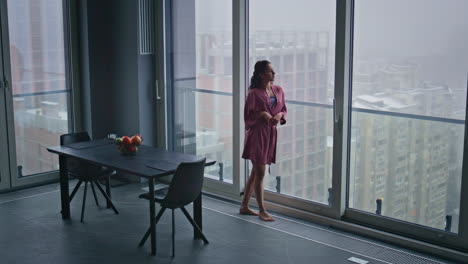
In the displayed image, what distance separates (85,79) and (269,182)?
269 cm

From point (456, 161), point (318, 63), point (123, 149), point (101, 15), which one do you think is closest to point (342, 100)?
point (318, 63)

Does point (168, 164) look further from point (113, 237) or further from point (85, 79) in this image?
point (85, 79)

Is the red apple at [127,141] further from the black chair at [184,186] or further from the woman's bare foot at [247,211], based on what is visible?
the woman's bare foot at [247,211]

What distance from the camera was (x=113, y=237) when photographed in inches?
209

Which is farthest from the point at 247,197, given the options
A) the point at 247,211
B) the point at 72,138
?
the point at 72,138

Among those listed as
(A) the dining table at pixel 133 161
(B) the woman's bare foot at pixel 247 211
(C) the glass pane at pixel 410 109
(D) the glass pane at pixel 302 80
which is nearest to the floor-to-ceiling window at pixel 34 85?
(A) the dining table at pixel 133 161

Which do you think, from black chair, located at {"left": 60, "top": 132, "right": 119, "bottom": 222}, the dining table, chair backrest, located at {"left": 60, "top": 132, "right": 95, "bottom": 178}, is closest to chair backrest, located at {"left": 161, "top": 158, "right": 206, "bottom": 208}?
the dining table

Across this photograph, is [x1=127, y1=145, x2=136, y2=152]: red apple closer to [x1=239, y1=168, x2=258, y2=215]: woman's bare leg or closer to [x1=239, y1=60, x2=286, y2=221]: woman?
[x1=239, y1=60, x2=286, y2=221]: woman

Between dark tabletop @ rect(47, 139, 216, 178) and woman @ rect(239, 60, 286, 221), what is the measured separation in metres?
0.63

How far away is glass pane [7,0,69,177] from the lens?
6738 millimetres

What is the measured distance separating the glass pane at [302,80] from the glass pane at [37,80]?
8.21 ft

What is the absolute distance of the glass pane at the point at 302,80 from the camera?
18.1 feet

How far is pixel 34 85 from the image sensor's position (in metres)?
6.94

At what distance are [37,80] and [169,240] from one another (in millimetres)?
2890
